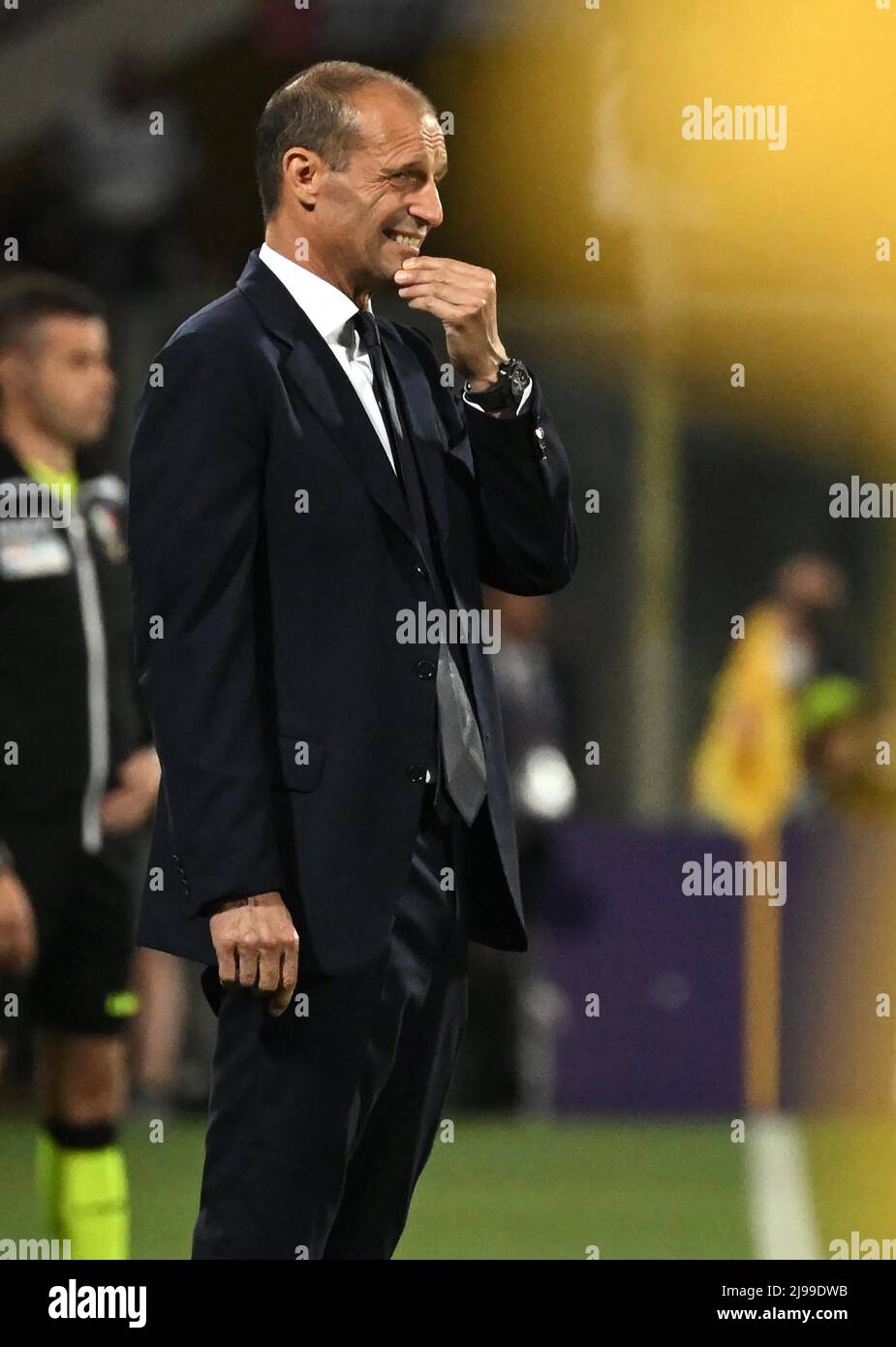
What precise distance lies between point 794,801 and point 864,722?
13.4 inches

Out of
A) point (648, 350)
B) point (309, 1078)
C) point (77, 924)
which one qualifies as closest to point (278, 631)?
point (309, 1078)

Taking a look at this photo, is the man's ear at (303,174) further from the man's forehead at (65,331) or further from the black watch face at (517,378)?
the man's forehead at (65,331)

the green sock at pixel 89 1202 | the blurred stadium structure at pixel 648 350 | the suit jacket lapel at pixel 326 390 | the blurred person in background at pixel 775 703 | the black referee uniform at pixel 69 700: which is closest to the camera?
the suit jacket lapel at pixel 326 390

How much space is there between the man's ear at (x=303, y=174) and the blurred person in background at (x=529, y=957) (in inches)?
143

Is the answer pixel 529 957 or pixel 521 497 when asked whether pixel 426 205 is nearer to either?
pixel 521 497

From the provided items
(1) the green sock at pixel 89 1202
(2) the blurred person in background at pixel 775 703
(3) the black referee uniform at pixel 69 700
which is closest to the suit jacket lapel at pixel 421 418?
(3) the black referee uniform at pixel 69 700

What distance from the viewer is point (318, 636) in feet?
8.54

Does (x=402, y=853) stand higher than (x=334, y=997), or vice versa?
(x=402, y=853)

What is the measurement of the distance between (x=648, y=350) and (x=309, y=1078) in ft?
19.8

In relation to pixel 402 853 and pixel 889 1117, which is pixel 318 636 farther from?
pixel 889 1117

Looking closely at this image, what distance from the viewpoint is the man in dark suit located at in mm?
2541

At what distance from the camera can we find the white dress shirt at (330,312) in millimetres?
2719
